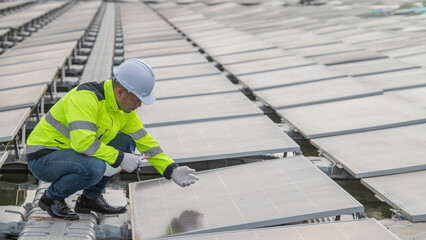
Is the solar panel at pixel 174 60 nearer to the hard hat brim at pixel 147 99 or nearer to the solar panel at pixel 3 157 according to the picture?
the solar panel at pixel 3 157

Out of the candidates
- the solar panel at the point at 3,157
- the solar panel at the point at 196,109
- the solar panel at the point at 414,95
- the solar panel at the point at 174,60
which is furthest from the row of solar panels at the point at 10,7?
the solar panel at the point at 3,157

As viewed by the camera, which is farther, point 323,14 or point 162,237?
point 323,14

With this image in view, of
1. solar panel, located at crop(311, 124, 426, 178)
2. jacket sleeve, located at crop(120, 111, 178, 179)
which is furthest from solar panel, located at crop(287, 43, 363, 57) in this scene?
jacket sleeve, located at crop(120, 111, 178, 179)

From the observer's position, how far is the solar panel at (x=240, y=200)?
3.33 metres

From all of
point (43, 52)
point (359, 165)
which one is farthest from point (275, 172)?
point (43, 52)

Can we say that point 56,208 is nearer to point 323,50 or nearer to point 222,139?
point 222,139

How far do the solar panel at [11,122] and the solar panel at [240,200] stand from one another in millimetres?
1241

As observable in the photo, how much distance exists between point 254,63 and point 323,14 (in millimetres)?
13793

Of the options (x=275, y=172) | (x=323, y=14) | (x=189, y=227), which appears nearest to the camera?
(x=189, y=227)

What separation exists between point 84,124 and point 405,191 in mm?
2212

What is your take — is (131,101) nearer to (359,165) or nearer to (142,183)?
(142,183)

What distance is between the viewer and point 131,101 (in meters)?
3.46

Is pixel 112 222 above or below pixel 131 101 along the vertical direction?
below

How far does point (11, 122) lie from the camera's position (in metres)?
4.86
